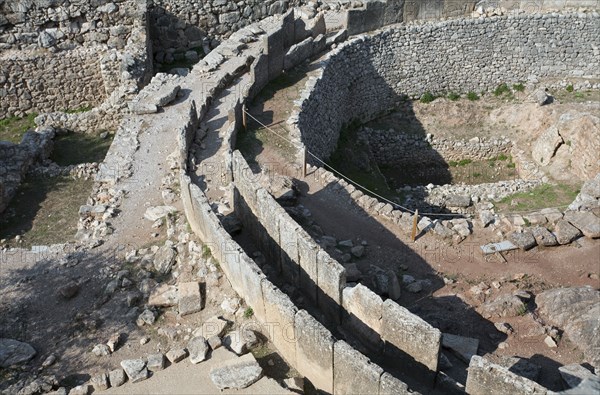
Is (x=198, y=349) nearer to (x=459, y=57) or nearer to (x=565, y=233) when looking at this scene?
(x=565, y=233)

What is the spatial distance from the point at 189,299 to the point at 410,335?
12.7ft

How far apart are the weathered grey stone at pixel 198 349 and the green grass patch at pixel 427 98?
15801mm

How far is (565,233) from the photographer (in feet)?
42.4

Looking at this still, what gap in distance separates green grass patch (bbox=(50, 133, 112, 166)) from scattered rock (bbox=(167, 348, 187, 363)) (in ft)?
29.6

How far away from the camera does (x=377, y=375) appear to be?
8023 millimetres

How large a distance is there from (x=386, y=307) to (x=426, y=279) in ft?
10.1

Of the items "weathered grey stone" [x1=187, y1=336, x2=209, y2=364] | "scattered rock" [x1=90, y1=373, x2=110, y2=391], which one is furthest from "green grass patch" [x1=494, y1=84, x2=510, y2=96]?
"scattered rock" [x1=90, y1=373, x2=110, y2=391]

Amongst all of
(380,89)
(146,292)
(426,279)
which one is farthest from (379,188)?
(146,292)

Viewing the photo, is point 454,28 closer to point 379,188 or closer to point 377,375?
point 379,188

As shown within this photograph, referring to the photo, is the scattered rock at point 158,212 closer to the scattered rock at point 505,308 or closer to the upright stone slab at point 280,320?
the upright stone slab at point 280,320

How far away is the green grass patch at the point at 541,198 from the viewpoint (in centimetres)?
1719

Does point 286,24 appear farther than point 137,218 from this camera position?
Yes

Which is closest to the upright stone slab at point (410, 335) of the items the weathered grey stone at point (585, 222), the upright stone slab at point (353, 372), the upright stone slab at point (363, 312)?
the upright stone slab at point (363, 312)

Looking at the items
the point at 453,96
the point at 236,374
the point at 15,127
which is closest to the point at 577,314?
the point at 236,374
